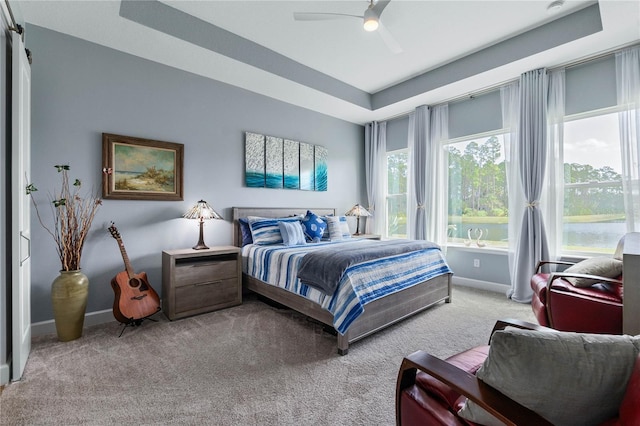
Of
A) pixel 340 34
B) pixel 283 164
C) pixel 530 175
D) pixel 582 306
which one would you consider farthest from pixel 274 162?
pixel 582 306

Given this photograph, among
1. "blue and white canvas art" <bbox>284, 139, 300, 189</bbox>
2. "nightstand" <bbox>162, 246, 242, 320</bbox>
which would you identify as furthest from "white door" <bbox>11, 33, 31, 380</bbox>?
"blue and white canvas art" <bbox>284, 139, 300, 189</bbox>

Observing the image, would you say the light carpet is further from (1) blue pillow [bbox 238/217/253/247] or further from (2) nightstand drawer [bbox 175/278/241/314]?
(1) blue pillow [bbox 238/217/253/247]

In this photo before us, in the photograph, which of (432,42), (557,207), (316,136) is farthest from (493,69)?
(316,136)

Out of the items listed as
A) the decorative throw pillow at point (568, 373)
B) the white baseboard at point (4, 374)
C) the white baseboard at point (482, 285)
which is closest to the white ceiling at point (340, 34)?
the white baseboard at point (4, 374)

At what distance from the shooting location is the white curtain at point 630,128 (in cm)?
299

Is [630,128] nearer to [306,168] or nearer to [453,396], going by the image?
[453,396]

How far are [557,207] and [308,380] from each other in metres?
3.55

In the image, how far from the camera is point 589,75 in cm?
334

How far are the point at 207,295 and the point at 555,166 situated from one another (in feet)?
14.3

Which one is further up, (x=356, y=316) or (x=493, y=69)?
(x=493, y=69)

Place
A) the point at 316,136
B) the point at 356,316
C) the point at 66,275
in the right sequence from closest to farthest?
the point at 356,316
the point at 66,275
the point at 316,136

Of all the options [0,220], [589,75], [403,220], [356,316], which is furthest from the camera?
[403,220]

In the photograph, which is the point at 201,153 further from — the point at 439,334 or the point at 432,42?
the point at 439,334

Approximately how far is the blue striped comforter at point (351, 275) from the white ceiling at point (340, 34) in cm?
226
